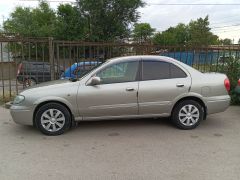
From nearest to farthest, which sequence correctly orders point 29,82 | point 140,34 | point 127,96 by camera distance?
point 127,96, point 29,82, point 140,34

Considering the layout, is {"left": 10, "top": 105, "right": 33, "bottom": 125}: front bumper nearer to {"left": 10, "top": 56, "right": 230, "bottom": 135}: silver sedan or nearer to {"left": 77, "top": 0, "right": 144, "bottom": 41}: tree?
{"left": 10, "top": 56, "right": 230, "bottom": 135}: silver sedan

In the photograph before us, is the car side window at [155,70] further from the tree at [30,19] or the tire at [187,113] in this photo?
the tree at [30,19]

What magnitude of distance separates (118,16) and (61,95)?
786 inches

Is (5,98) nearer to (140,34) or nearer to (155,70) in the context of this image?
(155,70)

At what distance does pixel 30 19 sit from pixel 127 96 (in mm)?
28714

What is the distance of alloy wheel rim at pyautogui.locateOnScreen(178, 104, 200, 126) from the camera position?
18.6 ft

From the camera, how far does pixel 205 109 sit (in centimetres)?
572

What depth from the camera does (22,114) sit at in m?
5.34

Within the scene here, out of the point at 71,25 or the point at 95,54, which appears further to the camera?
the point at 71,25

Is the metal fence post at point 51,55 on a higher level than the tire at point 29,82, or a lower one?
higher

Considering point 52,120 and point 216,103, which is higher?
point 216,103

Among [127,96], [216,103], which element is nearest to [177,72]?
[216,103]

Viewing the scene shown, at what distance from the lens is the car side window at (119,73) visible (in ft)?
18.1

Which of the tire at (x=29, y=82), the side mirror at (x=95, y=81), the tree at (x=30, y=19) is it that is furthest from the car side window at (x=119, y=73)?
the tree at (x=30, y=19)
